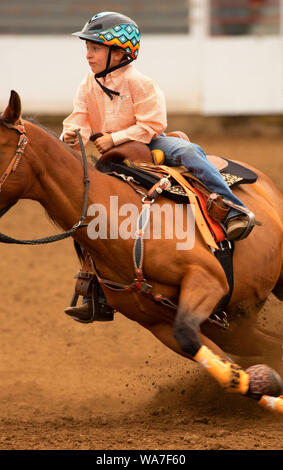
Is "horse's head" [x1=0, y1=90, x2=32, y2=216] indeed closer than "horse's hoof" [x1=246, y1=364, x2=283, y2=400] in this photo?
Yes

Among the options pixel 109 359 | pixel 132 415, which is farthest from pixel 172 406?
pixel 109 359

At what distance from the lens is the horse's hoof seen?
3.99 m

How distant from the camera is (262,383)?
13.1 ft

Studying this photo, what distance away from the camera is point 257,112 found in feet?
45.8

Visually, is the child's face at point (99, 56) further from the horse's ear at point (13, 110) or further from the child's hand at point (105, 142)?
the horse's ear at point (13, 110)

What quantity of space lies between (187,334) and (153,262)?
438 mm

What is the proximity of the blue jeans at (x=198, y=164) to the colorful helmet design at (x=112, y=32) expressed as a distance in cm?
60

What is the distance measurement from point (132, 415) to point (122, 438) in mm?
947

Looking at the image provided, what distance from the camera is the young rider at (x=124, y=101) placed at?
14.1 feet

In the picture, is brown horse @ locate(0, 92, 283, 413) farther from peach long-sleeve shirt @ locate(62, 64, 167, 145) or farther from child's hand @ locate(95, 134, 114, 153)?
peach long-sleeve shirt @ locate(62, 64, 167, 145)

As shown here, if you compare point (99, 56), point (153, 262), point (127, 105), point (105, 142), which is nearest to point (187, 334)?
point (153, 262)

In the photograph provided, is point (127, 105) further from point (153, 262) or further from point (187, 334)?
point (187, 334)

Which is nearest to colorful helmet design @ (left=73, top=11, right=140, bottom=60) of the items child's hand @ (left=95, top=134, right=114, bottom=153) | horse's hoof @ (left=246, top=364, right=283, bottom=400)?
child's hand @ (left=95, top=134, right=114, bottom=153)

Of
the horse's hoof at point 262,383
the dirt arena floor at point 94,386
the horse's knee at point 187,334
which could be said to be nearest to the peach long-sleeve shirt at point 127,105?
the horse's knee at point 187,334
